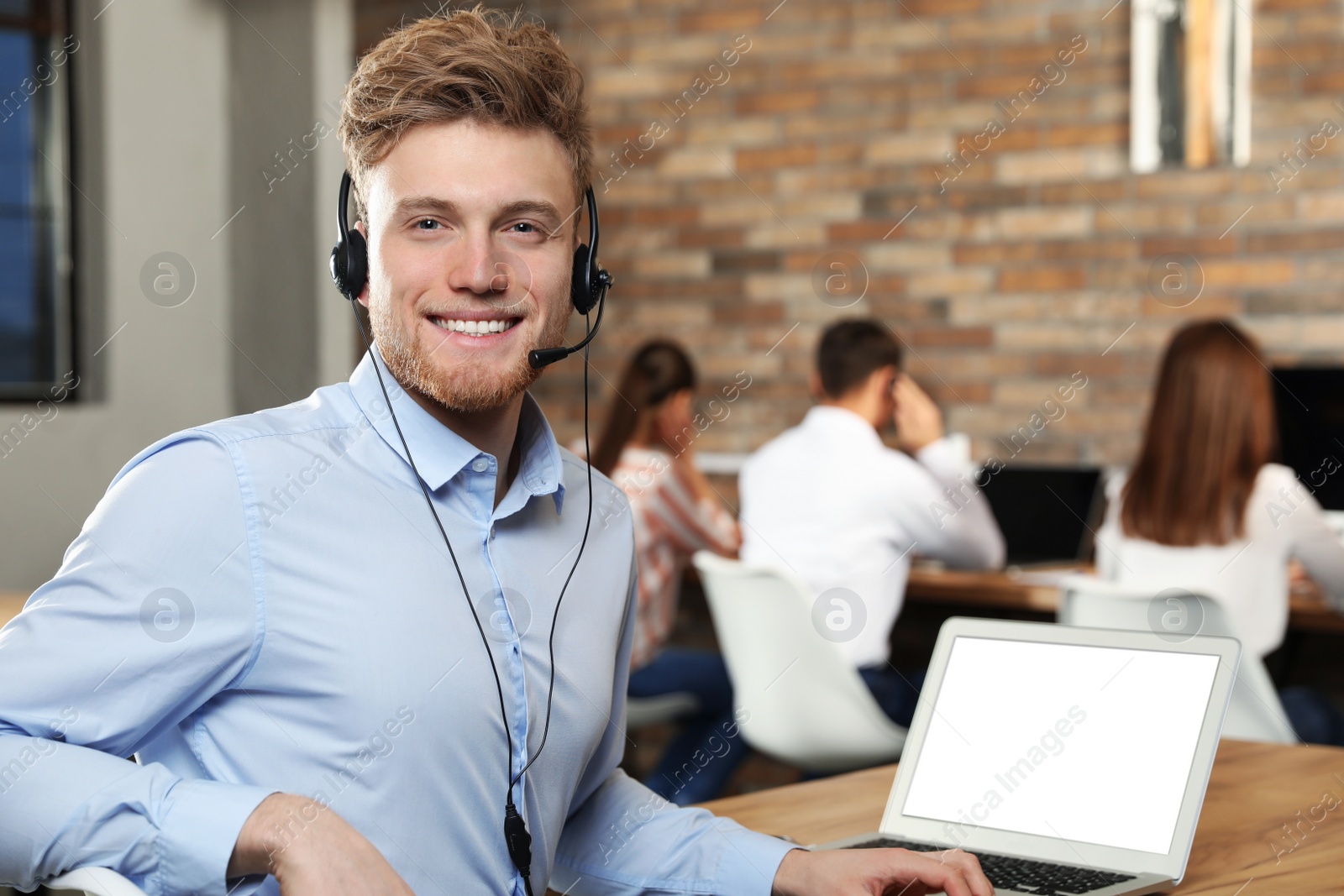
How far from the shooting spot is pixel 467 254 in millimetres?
1099

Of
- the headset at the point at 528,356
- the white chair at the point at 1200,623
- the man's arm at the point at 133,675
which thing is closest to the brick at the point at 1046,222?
the white chair at the point at 1200,623

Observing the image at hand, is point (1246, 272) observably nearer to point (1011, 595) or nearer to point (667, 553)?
point (1011, 595)

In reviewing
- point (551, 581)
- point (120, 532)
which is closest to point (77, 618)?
point (120, 532)

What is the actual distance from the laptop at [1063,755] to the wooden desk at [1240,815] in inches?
2.1

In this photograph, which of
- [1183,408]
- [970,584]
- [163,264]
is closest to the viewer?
[1183,408]

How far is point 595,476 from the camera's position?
52.1 inches

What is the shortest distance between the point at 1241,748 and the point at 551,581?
2.99 ft

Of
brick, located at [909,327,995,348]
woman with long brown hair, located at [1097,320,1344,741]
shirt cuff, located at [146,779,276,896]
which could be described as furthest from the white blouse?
shirt cuff, located at [146,779,276,896]

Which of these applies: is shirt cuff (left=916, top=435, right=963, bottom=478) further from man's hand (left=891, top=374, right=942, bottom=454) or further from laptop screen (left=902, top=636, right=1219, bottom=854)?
laptop screen (left=902, top=636, right=1219, bottom=854)

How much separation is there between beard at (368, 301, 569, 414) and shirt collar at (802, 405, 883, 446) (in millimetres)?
1975

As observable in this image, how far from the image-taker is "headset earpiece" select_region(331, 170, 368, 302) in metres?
1.21

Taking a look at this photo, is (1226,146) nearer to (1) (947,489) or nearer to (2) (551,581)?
(1) (947,489)

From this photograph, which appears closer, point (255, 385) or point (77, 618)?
point (77, 618)

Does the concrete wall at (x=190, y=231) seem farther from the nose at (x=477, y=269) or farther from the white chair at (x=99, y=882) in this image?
the white chair at (x=99, y=882)
